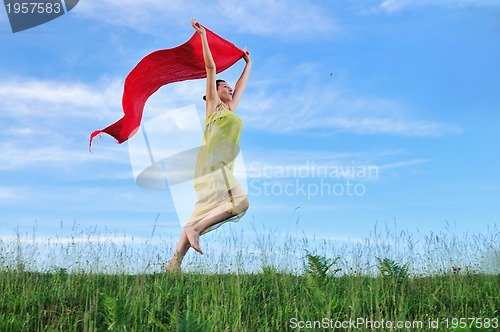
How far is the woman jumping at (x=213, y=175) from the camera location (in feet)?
28.3

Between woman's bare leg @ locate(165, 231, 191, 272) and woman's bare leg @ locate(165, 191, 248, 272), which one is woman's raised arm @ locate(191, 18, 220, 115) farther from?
woman's bare leg @ locate(165, 231, 191, 272)

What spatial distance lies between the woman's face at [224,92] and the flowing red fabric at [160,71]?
2.22 ft

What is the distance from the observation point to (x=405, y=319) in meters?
5.73

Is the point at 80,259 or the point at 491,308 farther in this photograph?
the point at 80,259

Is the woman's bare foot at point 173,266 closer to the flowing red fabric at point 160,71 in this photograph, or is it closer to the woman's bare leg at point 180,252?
the woman's bare leg at point 180,252

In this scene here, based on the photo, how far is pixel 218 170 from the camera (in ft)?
28.9

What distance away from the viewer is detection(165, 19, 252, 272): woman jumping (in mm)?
8641

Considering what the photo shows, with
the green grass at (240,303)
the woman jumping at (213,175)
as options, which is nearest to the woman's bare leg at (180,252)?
the woman jumping at (213,175)

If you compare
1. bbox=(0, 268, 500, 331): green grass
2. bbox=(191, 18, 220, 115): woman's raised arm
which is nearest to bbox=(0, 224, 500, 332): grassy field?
bbox=(0, 268, 500, 331): green grass

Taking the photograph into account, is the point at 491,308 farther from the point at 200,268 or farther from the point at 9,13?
the point at 9,13

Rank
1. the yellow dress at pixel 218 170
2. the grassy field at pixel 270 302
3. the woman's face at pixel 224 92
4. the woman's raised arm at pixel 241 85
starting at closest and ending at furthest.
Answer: the grassy field at pixel 270 302 → the yellow dress at pixel 218 170 → the woman's face at pixel 224 92 → the woman's raised arm at pixel 241 85

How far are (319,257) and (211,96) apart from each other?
Result: 3545 mm

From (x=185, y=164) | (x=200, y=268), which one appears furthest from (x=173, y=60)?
(x=200, y=268)

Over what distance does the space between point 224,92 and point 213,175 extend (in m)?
1.46
